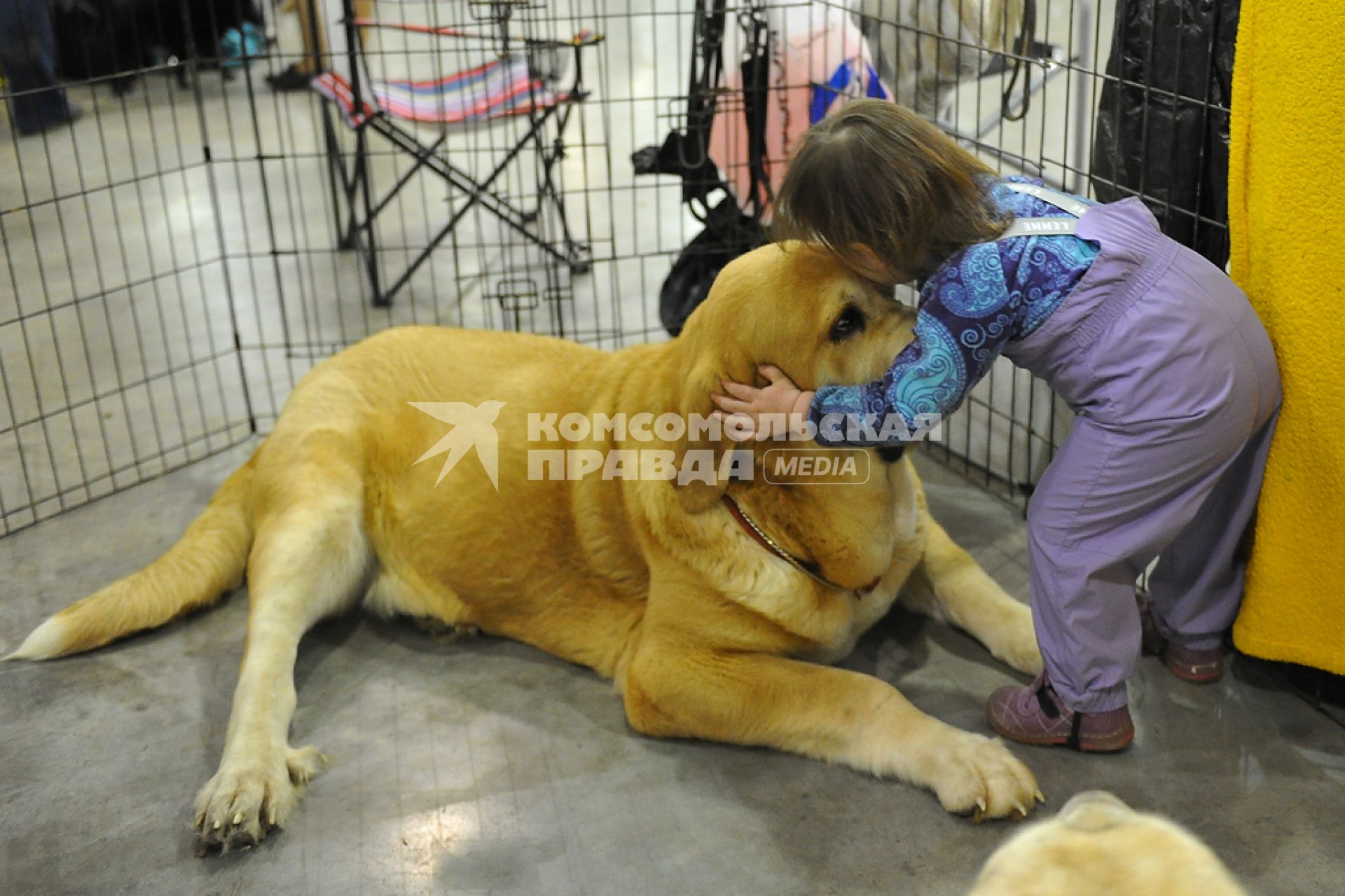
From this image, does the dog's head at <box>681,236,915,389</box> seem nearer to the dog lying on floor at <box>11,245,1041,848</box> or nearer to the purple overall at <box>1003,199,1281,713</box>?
the dog lying on floor at <box>11,245,1041,848</box>

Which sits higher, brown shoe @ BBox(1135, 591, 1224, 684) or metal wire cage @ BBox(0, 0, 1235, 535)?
metal wire cage @ BBox(0, 0, 1235, 535)

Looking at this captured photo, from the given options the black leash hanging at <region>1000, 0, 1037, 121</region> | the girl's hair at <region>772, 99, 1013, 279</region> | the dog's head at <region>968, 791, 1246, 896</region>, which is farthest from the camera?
the black leash hanging at <region>1000, 0, 1037, 121</region>

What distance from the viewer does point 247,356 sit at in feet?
15.1

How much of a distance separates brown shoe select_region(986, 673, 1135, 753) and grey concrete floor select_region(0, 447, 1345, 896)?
0.04 m

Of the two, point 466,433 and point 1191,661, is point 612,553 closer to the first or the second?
point 466,433

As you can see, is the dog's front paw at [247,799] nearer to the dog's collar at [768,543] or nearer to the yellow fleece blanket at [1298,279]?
the dog's collar at [768,543]

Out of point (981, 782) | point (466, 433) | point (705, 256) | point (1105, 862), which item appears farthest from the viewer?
point (705, 256)

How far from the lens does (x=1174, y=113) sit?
8.27 ft

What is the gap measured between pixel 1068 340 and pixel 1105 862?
134 cm

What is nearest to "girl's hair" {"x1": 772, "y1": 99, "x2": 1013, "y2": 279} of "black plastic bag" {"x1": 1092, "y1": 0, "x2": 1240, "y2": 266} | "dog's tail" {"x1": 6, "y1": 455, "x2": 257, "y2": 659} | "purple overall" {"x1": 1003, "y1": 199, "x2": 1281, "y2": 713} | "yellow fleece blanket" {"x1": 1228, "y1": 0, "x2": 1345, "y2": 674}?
"purple overall" {"x1": 1003, "y1": 199, "x2": 1281, "y2": 713}

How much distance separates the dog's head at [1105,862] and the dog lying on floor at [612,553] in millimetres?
1206

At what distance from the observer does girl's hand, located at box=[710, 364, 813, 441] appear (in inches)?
88.7

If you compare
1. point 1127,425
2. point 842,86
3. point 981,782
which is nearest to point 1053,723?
point 981,782

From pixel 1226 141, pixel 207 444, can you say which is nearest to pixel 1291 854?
pixel 1226 141
